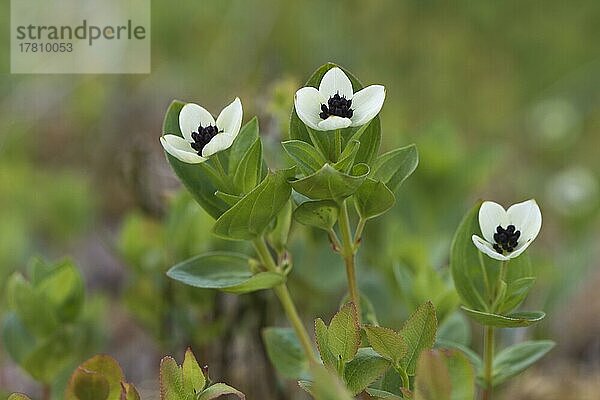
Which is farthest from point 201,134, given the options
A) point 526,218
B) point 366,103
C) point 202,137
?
point 526,218

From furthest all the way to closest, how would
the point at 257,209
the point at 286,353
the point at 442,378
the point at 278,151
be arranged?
the point at 278,151 < the point at 286,353 < the point at 257,209 < the point at 442,378

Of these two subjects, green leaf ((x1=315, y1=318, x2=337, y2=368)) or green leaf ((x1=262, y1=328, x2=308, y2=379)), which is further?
green leaf ((x1=262, y1=328, x2=308, y2=379))

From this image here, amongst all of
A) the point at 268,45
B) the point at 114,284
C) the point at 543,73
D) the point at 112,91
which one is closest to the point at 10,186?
the point at 114,284

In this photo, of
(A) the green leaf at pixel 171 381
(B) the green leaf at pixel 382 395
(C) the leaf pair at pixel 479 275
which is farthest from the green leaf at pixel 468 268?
(A) the green leaf at pixel 171 381

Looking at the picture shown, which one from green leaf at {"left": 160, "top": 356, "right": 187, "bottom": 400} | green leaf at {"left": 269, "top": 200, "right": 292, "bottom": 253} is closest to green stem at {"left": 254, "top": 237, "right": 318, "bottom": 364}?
green leaf at {"left": 269, "top": 200, "right": 292, "bottom": 253}

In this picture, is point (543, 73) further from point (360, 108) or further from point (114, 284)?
point (360, 108)

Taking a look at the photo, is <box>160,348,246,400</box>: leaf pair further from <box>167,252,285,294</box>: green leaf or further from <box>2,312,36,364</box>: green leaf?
<box>2,312,36,364</box>: green leaf

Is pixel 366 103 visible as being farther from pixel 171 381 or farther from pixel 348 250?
pixel 171 381
